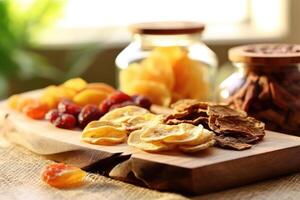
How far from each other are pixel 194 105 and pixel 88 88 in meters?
Answer: 0.22

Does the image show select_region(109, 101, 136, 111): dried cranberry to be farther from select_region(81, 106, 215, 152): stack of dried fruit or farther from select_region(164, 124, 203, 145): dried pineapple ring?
select_region(164, 124, 203, 145): dried pineapple ring

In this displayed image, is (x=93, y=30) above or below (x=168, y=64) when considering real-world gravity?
below

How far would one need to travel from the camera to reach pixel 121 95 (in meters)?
1.03

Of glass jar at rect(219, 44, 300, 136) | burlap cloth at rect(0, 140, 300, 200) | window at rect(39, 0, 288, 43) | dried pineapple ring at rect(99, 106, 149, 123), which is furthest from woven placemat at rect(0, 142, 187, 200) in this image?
window at rect(39, 0, 288, 43)

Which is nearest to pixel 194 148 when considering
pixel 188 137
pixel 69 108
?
pixel 188 137

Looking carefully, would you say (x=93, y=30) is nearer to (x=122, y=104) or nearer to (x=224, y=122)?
(x=122, y=104)

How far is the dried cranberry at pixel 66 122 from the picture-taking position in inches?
38.7

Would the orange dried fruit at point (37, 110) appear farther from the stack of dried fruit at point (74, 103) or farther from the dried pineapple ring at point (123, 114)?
the dried pineapple ring at point (123, 114)

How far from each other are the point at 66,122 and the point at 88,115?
31 mm

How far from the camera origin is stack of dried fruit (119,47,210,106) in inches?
43.4

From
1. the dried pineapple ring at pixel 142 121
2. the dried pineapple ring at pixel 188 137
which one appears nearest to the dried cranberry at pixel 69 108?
the dried pineapple ring at pixel 142 121

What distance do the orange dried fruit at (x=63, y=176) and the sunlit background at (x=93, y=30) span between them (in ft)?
3.22

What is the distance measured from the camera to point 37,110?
1056 mm

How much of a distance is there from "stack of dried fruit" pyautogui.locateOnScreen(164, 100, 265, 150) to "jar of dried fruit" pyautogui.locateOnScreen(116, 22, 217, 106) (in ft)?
0.55
